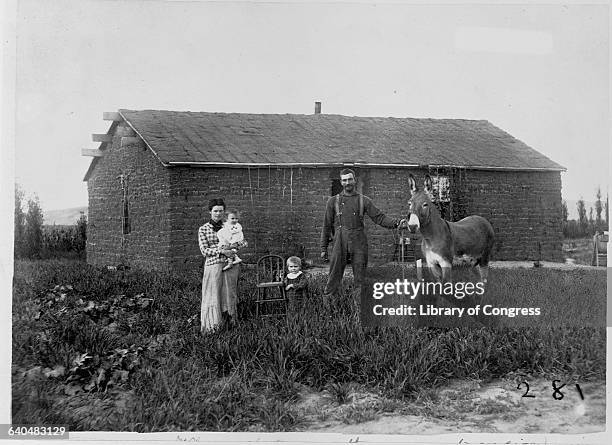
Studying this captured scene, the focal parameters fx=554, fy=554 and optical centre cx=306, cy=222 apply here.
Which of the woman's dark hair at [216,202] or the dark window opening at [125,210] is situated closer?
the woman's dark hair at [216,202]

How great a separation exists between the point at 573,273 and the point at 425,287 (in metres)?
1.35

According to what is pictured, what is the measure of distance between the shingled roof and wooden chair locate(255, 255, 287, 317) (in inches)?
36.9

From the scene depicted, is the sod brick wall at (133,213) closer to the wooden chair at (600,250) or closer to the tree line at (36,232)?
the tree line at (36,232)

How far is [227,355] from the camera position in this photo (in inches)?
174

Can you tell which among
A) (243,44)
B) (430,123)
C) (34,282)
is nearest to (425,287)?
(430,123)

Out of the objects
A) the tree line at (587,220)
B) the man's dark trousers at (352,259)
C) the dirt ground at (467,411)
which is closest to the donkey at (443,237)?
the man's dark trousers at (352,259)

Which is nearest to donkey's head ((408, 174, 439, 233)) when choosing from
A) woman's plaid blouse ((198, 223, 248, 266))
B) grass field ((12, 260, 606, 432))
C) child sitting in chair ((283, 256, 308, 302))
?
grass field ((12, 260, 606, 432))

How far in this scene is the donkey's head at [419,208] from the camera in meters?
4.81

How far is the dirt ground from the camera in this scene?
4156mm

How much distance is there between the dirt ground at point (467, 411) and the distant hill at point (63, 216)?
2.50 m

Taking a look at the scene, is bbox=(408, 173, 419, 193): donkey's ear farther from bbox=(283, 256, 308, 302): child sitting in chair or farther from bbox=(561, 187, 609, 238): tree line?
bbox=(561, 187, 609, 238): tree line

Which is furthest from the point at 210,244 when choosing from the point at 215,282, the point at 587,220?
the point at 587,220

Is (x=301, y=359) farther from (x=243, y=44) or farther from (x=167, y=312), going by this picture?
(x=243, y=44)

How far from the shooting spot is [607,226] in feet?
15.4
